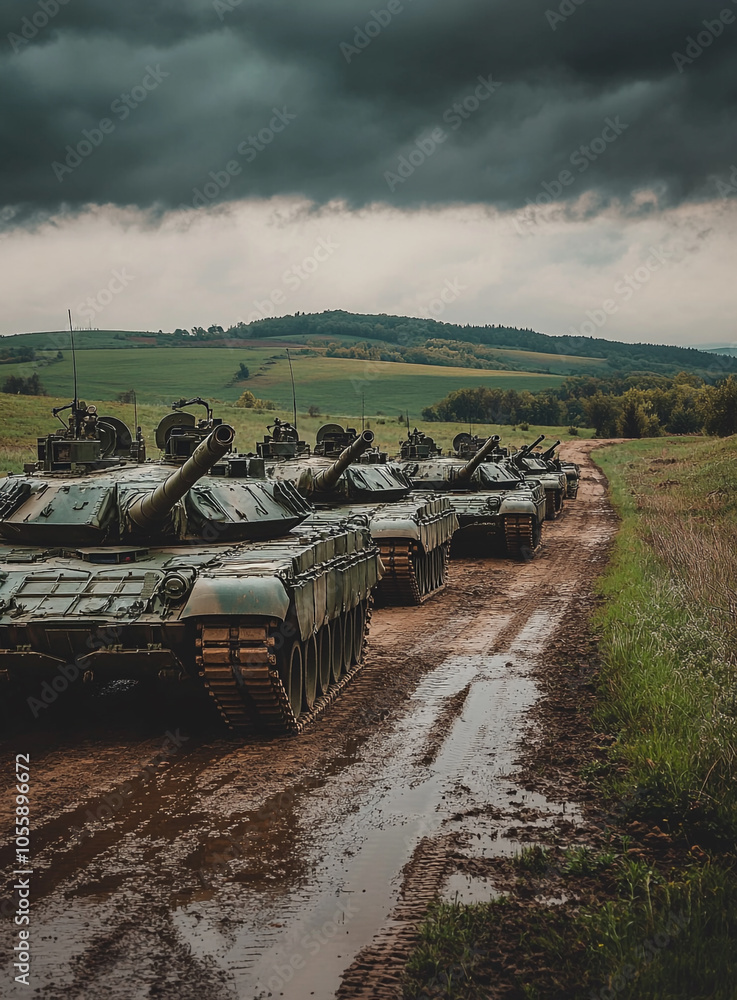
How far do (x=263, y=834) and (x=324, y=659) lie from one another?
12.5 feet

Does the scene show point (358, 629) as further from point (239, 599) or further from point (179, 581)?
point (239, 599)

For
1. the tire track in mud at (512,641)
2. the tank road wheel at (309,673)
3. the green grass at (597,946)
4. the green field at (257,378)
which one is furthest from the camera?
the green field at (257,378)

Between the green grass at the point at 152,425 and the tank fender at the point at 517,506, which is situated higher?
the green grass at the point at 152,425

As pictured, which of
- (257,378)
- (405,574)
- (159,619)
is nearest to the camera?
(159,619)

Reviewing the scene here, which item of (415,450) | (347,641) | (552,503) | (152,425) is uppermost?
(152,425)

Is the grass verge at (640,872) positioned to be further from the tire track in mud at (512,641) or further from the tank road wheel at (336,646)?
the tank road wheel at (336,646)

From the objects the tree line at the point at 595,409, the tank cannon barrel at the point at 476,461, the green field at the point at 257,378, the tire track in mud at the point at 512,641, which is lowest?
the tire track in mud at the point at 512,641

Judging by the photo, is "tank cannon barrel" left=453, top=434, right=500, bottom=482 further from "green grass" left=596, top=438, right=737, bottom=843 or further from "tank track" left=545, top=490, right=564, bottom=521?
"tank track" left=545, top=490, right=564, bottom=521

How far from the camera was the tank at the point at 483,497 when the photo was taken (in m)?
21.1

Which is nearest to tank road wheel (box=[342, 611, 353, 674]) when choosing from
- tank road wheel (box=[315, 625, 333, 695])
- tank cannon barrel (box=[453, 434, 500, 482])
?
tank road wheel (box=[315, 625, 333, 695])

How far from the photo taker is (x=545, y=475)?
105 ft

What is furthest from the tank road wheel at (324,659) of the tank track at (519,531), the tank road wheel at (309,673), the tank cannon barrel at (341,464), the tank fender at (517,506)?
the tank track at (519,531)

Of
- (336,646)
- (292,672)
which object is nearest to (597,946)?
(292,672)

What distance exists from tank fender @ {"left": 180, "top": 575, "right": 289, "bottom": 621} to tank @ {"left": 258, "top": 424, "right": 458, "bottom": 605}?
5.49 meters
